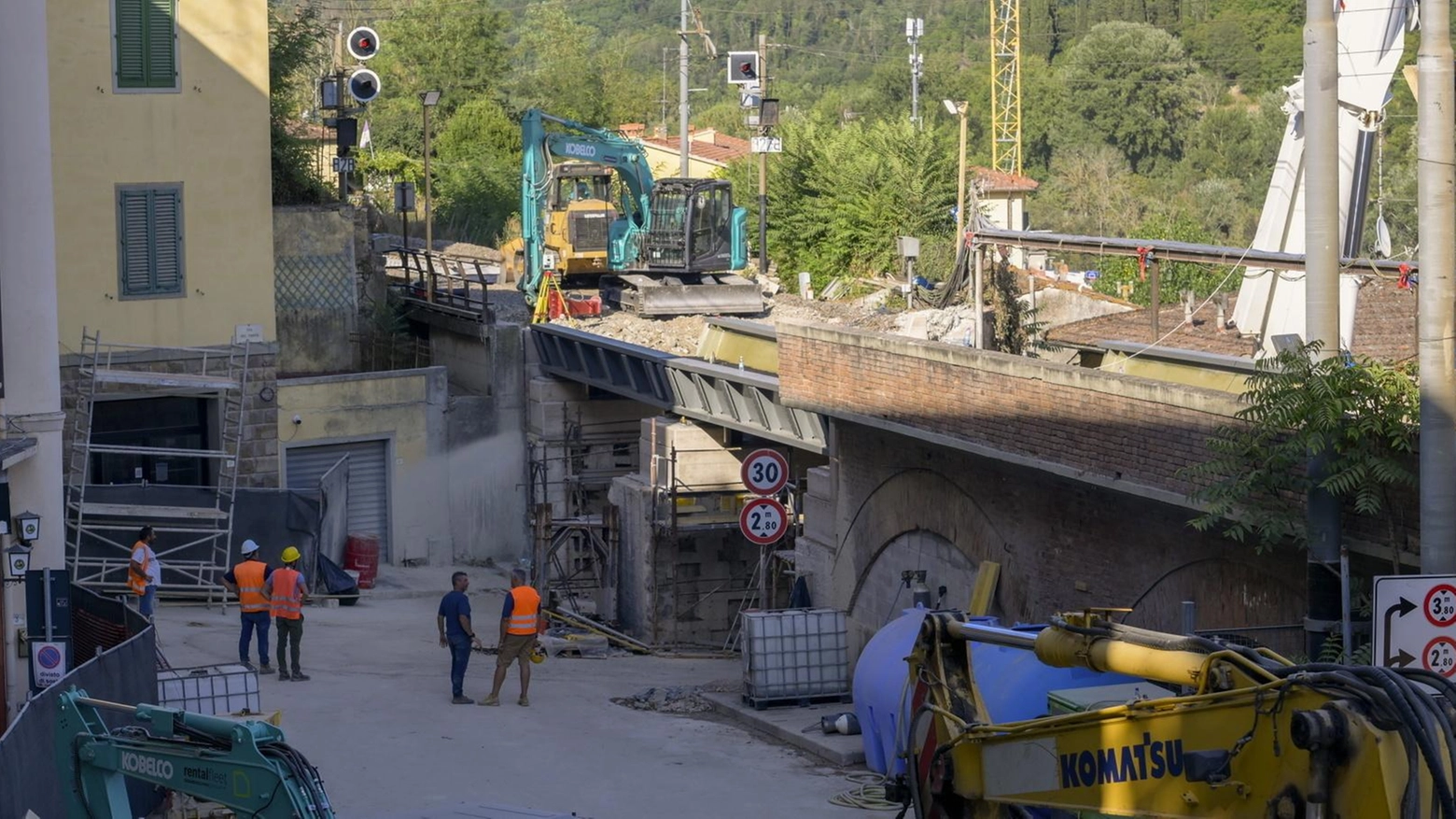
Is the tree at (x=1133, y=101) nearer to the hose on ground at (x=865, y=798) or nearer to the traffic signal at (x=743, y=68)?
the traffic signal at (x=743, y=68)

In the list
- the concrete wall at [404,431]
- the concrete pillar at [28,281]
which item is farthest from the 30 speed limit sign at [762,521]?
the concrete wall at [404,431]

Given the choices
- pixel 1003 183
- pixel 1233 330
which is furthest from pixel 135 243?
pixel 1003 183

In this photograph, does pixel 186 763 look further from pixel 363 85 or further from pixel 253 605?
pixel 363 85

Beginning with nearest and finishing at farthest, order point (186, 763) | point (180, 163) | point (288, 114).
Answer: point (186, 763)
point (180, 163)
point (288, 114)

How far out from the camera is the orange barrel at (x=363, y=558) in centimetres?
2786

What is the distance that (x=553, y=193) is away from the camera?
3800cm

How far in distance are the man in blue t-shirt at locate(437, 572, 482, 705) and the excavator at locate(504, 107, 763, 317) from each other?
17.5 meters

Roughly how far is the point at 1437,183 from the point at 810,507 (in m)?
12.0

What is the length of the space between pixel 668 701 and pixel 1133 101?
6711 centimetres

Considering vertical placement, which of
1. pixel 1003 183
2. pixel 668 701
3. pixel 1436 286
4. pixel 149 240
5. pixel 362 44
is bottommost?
pixel 668 701

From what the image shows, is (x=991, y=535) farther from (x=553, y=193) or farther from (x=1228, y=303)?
(x=553, y=193)

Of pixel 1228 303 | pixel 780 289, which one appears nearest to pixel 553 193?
pixel 780 289

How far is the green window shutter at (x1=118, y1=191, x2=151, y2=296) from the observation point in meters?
25.9

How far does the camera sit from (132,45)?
84.3 feet
